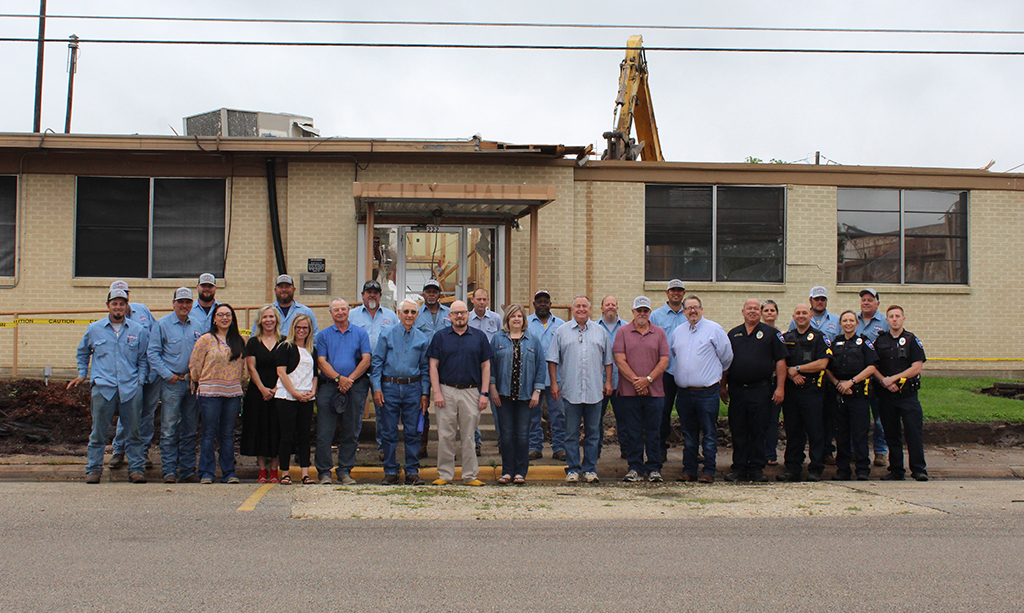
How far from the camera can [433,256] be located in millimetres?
14023

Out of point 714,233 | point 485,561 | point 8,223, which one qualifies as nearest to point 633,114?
point 714,233

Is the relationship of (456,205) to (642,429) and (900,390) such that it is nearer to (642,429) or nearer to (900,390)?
(642,429)

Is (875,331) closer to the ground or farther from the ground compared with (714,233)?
closer to the ground

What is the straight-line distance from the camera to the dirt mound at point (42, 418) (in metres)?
10.2

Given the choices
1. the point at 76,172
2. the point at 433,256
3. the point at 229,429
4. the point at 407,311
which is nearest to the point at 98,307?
the point at 76,172

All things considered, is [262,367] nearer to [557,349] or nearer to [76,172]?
[557,349]

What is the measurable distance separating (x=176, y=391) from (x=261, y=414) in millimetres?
913

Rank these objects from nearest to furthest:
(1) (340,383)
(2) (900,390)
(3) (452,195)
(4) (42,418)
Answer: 1. (1) (340,383)
2. (2) (900,390)
3. (4) (42,418)
4. (3) (452,195)

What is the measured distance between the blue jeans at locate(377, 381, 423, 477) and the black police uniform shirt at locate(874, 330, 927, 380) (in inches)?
200

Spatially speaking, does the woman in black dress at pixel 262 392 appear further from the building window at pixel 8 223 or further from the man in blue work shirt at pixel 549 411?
the building window at pixel 8 223

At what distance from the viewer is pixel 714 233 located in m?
14.4

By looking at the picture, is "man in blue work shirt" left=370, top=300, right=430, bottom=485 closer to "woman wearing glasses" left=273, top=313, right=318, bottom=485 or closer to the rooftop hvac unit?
"woman wearing glasses" left=273, top=313, right=318, bottom=485

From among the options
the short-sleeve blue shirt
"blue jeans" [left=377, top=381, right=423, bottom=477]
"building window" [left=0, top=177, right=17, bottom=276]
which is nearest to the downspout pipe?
"building window" [left=0, top=177, right=17, bottom=276]

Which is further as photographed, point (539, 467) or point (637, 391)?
point (539, 467)
